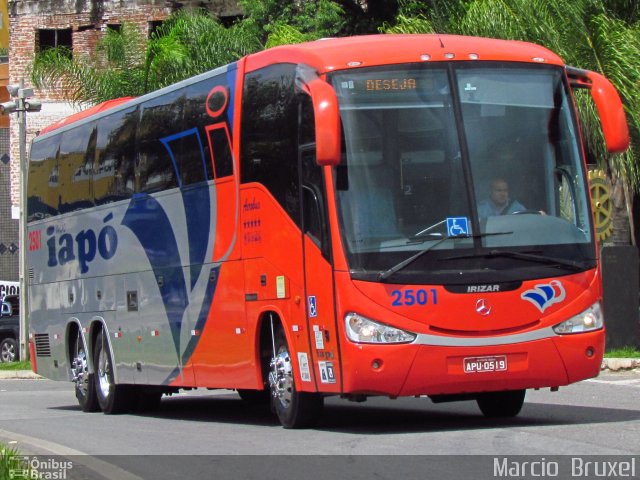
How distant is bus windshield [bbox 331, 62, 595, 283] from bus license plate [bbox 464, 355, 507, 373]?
67cm

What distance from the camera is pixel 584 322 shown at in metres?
11.7

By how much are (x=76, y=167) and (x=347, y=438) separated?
27.9ft

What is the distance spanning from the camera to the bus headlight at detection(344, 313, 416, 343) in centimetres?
1117

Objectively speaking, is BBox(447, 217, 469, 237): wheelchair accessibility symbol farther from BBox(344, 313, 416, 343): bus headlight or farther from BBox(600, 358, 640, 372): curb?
BBox(600, 358, 640, 372): curb

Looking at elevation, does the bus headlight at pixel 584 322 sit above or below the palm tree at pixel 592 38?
below

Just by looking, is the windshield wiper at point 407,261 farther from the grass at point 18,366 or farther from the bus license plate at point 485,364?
the grass at point 18,366

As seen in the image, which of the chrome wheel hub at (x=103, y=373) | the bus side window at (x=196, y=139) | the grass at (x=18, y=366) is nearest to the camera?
the bus side window at (x=196, y=139)

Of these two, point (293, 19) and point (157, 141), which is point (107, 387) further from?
point (293, 19)

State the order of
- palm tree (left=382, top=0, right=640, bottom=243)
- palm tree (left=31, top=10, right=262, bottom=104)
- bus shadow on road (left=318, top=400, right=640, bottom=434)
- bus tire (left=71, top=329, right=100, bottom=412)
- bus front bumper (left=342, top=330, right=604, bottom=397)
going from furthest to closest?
palm tree (left=31, top=10, right=262, bottom=104), palm tree (left=382, top=0, right=640, bottom=243), bus tire (left=71, top=329, right=100, bottom=412), bus shadow on road (left=318, top=400, right=640, bottom=434), bus front bumper (left=342, top=330, right=604, bottom=397)

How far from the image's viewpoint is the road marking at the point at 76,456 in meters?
9.32

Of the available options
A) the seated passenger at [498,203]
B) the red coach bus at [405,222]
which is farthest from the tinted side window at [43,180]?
the seated passenger at [498,203]

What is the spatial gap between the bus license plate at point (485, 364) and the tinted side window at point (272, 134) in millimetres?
2034

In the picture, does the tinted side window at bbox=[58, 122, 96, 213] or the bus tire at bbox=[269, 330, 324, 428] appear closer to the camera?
the bus tire at bbox=[269, 330, 324, 428]

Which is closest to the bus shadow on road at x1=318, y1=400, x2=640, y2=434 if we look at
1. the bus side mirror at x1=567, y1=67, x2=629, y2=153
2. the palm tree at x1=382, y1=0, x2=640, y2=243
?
the bus side mirror at x1=567, y1=67, x2=629, y2=153
